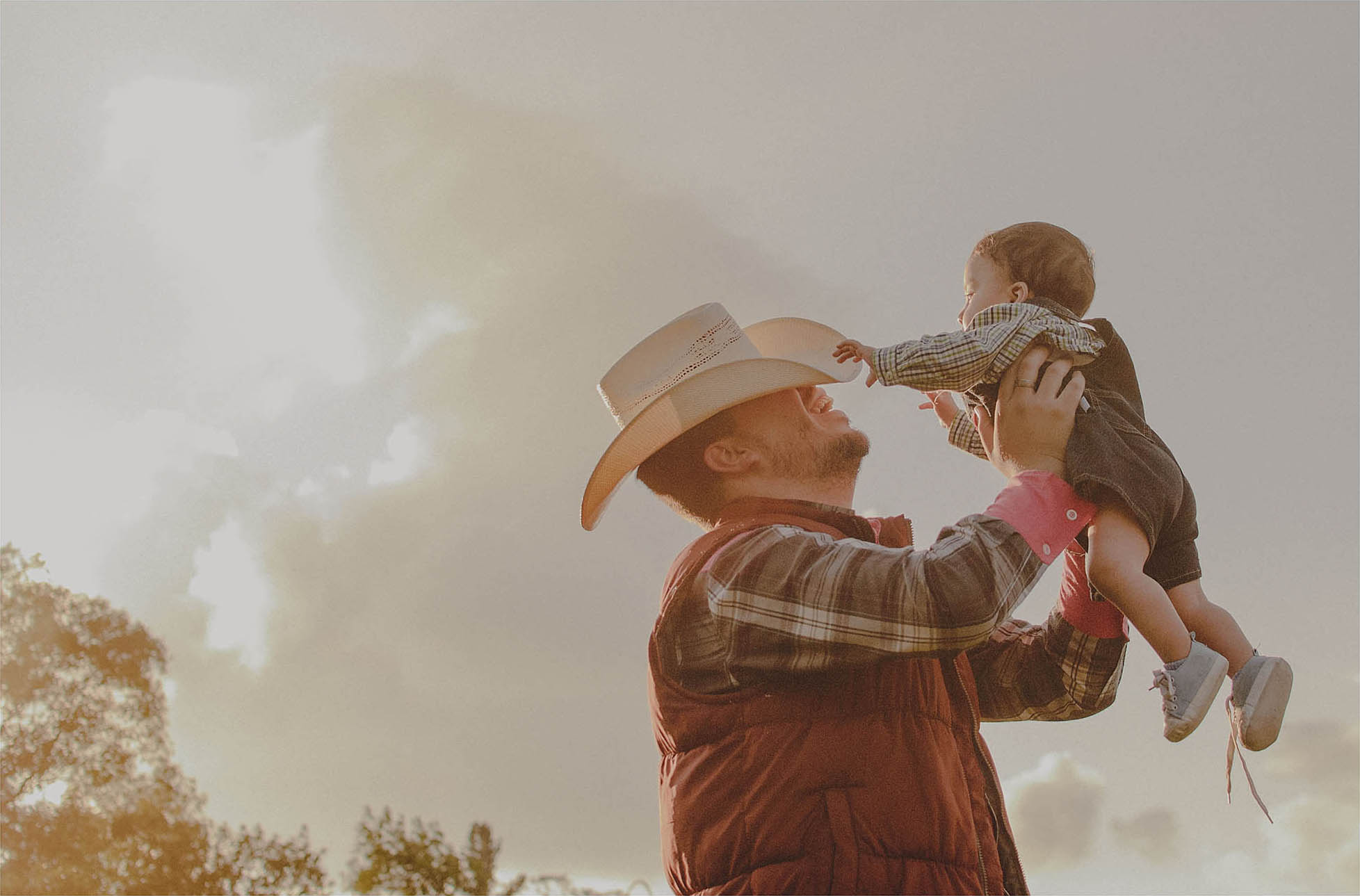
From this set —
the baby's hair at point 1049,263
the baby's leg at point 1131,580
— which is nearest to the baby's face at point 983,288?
the baby's hair at point 1049,263

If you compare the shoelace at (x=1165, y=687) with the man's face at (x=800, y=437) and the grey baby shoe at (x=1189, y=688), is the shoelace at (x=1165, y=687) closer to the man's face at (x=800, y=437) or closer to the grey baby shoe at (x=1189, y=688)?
the grey baby shoe at (x=1189, y=688)

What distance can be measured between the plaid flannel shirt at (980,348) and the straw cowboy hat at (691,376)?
0.25 m

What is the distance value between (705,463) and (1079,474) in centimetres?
138

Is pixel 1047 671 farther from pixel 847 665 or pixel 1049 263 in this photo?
pixel 1049 263

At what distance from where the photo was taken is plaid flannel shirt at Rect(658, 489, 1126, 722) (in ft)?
11.0

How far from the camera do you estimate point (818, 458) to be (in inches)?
171

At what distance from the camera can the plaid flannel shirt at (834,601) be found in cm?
336

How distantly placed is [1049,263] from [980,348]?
94cm

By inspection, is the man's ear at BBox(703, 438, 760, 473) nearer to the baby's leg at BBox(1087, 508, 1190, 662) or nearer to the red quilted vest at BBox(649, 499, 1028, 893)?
the red quilted vest at BBox(649, 499, 1028, 893)

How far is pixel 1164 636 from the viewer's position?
4.17 m

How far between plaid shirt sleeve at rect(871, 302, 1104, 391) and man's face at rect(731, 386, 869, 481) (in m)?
0.27

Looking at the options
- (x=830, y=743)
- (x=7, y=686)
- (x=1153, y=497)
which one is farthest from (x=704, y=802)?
(x=7, y=686)

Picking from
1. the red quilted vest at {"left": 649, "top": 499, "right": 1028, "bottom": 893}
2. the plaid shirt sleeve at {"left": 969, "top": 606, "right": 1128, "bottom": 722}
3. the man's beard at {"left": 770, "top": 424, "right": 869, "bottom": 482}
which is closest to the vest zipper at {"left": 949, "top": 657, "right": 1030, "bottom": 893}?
the red quilted vest at {"left": 649, "top": 499, "right": 1028, "bottom": 893}

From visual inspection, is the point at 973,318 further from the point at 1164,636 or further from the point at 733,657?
the point at 733,657
